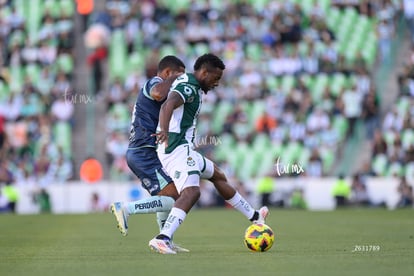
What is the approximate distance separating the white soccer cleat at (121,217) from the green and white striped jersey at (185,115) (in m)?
0.86

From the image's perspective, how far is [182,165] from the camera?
12.4m

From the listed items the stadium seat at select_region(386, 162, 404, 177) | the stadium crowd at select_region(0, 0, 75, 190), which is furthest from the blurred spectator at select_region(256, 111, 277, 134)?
the stadium crowd at select_region(0, 0, 75, 190)

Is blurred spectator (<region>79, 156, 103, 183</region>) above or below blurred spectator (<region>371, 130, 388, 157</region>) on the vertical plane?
below

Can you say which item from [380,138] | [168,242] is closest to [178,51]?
[380,138]

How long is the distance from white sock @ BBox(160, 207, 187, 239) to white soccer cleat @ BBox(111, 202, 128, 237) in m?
0.55

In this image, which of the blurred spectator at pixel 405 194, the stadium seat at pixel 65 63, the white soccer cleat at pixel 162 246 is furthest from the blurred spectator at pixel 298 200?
the white soccer cleat at pixel 162 246

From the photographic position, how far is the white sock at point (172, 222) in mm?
12117

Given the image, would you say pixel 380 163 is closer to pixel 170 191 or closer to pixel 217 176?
pixel 217 176

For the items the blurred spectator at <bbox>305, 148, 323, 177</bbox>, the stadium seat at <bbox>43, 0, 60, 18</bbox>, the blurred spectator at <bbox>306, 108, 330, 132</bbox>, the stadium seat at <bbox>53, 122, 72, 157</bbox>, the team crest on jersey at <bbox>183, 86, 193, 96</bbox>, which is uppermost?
the stadium seat at <bbox>43, 0, 60, 18</bbox>

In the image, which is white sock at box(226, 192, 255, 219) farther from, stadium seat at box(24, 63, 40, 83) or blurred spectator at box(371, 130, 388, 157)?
stadium seat at box(24, 63, 40, 83)

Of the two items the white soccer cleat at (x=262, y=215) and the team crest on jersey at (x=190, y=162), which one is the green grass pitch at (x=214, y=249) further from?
the team crest on jersey at (x=190, y=162)

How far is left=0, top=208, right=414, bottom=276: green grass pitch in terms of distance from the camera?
10188mm

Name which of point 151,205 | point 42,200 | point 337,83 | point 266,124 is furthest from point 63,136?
point 151,205

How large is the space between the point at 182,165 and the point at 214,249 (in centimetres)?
130
